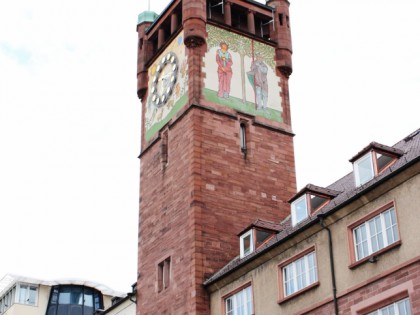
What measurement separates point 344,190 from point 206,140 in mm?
9414

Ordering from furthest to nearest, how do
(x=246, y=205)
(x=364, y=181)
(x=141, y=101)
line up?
(x=141, y=101)
(x=246, y=205)
(x=364, y=181)

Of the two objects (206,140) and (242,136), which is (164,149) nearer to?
(206,140)

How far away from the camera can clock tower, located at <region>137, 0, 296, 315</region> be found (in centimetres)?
3728

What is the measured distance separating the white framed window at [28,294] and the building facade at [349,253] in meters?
38.7

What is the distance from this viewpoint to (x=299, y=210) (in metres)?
32.2

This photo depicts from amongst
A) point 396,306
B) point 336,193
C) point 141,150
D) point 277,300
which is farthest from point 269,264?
point 141,150

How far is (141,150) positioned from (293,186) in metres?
8.50

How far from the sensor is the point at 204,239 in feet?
120

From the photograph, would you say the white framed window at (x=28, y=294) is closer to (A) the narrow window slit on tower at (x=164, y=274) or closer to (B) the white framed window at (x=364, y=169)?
(A) the narrow window slit on tower at (x=164, y=274)

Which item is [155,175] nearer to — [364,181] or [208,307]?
[208,307]

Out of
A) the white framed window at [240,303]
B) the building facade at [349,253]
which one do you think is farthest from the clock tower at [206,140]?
the building facade at [349,253]

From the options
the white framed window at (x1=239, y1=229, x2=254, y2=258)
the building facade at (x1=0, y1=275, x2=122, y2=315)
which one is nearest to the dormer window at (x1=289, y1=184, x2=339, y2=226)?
the white framed window at (x1=239, y1=229, x2=254, y2=258)

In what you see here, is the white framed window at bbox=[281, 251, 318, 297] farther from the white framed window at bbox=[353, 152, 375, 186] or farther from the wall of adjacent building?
the white framed window at bbox=[353, 152, 375, 186]

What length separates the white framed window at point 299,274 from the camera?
2900cm
